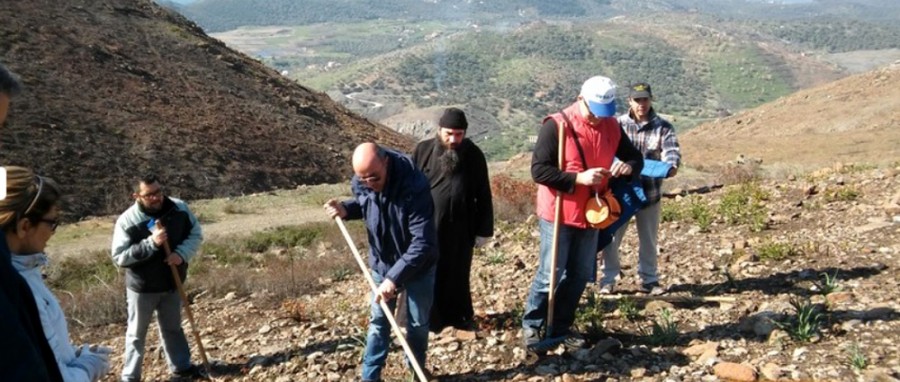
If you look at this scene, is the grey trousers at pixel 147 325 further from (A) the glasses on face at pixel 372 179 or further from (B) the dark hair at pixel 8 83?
(B) the dark hair at pixel 8 83

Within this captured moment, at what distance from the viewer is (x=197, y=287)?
8.34 metres

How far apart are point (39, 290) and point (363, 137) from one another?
29.4 metres

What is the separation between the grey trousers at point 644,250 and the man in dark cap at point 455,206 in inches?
47.4

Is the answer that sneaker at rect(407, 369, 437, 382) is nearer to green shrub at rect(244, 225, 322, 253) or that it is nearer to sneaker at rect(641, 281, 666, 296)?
sneaker at rect(641, 281, 666, 296)

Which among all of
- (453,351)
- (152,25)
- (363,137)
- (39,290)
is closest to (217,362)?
(453,351)

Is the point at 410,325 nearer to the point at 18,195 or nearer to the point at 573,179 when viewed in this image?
the point at 573,179

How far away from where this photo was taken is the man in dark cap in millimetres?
4934

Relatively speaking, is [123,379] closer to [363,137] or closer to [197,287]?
[197,287]

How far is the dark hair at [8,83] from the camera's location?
217cm

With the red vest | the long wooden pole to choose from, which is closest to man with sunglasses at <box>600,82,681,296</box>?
the long wooden pole

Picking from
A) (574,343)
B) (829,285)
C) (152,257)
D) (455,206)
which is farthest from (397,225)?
(829,285)

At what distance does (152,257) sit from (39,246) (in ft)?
7.13

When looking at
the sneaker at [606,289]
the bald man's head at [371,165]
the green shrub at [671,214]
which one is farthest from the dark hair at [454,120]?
the green shrub at [671,214]

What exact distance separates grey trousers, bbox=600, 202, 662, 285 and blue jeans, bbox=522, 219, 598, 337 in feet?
3.88
